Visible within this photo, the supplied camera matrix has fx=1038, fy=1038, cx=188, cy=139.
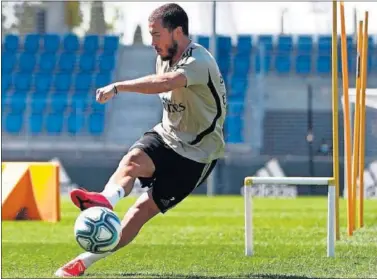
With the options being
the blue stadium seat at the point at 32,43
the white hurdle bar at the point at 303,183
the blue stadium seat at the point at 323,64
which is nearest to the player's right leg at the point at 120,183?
the white hurdle bar at the point at 303,183

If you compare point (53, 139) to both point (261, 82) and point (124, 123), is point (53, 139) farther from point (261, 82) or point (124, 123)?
point (261, 82)

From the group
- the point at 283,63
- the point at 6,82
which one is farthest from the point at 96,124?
the point at 283,63

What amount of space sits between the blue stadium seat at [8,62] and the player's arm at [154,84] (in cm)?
2429

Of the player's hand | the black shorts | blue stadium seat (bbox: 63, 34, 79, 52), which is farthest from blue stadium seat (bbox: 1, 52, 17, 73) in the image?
the player's hand

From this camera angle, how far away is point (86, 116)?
27.3 m

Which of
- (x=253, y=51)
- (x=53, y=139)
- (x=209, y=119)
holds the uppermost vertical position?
(x=209, y=119)

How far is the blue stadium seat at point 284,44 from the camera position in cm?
2906

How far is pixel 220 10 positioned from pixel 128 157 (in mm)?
21918

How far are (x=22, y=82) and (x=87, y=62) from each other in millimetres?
1961

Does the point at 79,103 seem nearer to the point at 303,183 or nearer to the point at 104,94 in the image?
the point at 303,183

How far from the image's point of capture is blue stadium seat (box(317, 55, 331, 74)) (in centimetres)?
2832

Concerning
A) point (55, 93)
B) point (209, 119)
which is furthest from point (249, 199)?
point (55, 93)

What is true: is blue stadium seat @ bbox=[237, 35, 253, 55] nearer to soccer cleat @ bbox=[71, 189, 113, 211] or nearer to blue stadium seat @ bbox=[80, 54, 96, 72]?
blue stadium seat @ bbox=[80, 54, 96, 72]

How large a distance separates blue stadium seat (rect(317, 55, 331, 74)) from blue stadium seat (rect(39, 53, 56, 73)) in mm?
7623
